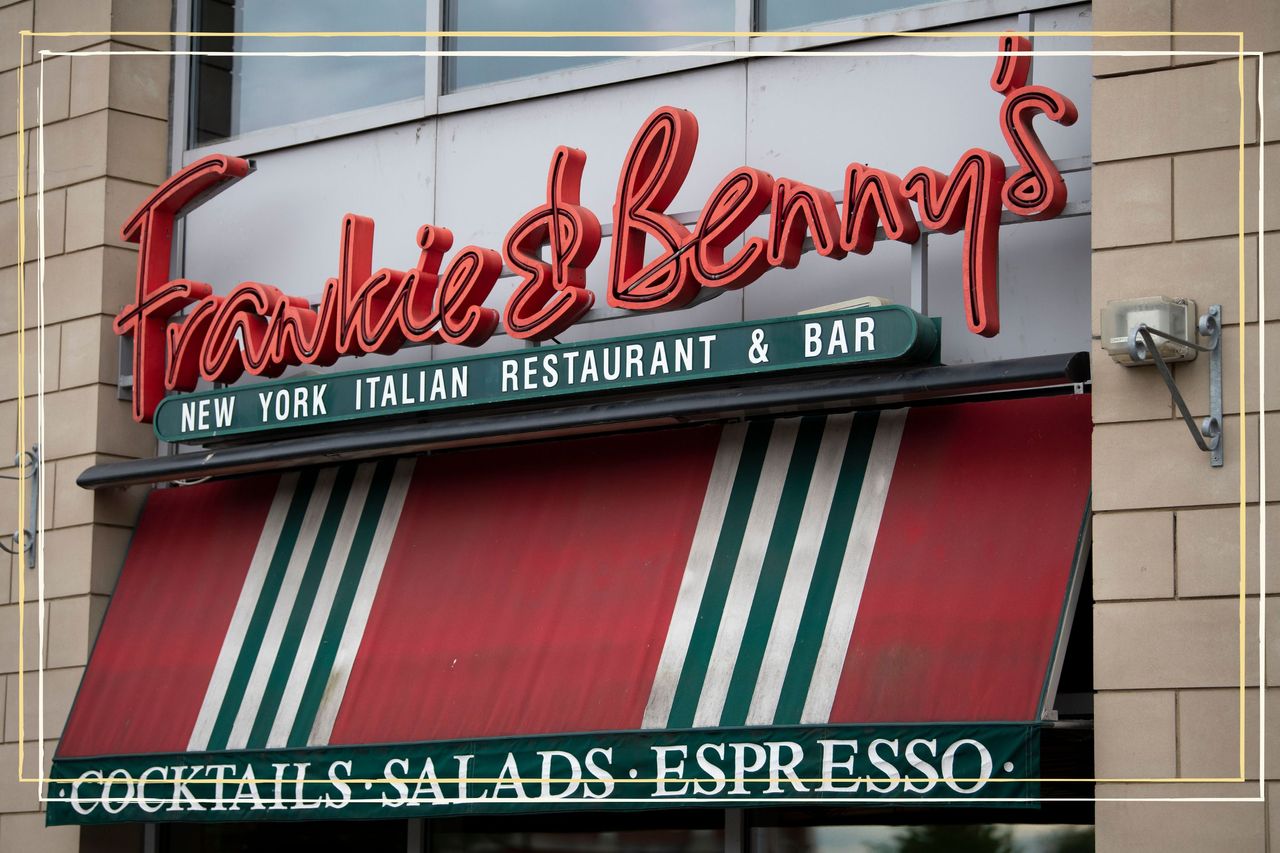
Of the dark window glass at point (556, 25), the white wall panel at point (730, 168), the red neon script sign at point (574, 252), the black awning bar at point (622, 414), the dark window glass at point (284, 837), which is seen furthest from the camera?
the dark window glass at point (284, 837)

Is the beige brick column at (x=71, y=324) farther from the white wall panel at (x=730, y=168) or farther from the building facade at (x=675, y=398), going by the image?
the white wall panel at (x=730, y=168)

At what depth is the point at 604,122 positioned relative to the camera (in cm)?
1196

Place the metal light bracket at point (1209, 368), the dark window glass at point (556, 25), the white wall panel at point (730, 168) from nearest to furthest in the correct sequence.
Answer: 1. the metal light bracket at point (1209, 368)
2. the white wall panel at point (730, 168)
3. the dark window glass at point (556, 25)

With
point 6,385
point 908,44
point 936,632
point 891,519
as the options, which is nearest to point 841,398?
point 891,519

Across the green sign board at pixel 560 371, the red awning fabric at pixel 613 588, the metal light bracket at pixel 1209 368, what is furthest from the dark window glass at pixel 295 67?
the metal light bracket at pixel 1209 368

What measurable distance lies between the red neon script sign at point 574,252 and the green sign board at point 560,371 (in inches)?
9.4

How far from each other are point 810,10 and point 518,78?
210 centimetres

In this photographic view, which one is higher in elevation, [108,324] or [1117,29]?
[1117,29]

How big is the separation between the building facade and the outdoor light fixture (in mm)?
80

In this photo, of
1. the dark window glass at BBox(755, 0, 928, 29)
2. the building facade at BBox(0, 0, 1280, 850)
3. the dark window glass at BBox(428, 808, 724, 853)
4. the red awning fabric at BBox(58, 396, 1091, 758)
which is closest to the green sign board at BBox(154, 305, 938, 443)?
the building facade at BBox(0, 0, 1280, 850)

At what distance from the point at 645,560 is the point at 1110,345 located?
2.94m

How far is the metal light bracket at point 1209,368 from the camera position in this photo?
8.91 metres

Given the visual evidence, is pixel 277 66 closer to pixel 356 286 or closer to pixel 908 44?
pixel 356 286

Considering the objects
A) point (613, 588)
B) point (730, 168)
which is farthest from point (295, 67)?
point (613, 588)
